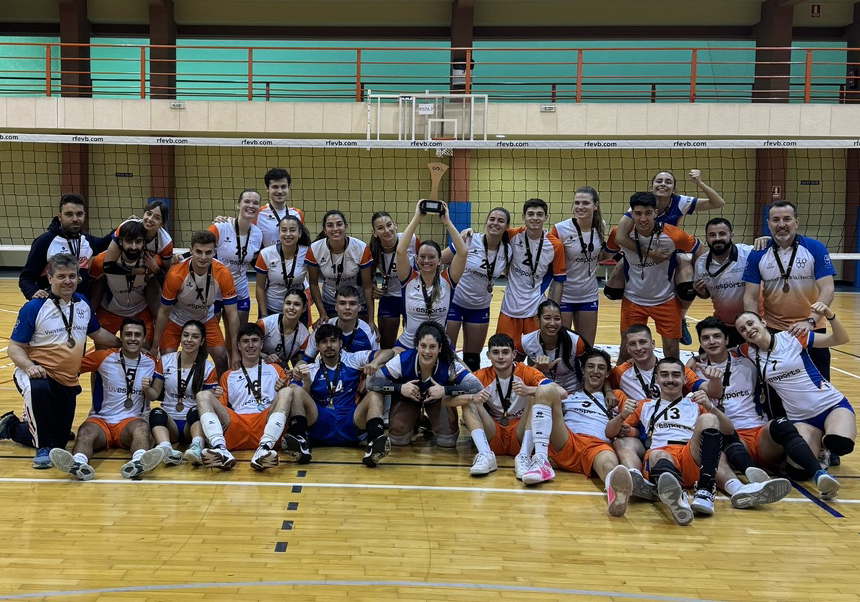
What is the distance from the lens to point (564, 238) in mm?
6934

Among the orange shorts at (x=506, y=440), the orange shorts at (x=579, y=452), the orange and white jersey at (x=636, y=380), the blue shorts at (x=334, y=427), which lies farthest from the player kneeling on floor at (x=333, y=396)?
the orange and white jersey at (x=636, y=380)

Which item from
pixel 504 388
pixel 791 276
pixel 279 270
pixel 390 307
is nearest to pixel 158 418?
pixel 279 270

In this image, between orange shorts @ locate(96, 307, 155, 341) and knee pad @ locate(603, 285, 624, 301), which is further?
knee pad @ locate(603, 285, 624, 301)

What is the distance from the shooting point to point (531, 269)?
664cm

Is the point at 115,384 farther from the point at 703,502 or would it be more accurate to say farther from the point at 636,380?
the point at 703,502

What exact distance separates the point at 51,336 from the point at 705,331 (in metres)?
4.95

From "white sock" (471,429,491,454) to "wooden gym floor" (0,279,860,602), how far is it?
0.66 feet

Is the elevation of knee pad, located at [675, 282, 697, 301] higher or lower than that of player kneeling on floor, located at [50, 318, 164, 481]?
higher

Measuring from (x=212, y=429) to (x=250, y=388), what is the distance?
56cm

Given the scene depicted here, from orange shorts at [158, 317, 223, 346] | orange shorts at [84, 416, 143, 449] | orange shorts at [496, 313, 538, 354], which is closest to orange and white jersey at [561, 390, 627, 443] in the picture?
orange shorts at [496, 313, 538, 354]

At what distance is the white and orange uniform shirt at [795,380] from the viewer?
17.8 ft

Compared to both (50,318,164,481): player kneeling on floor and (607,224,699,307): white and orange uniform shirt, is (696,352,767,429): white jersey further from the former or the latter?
(50,318,164,481): player kneeling on floor

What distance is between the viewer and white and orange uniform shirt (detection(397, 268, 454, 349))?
6320 mm

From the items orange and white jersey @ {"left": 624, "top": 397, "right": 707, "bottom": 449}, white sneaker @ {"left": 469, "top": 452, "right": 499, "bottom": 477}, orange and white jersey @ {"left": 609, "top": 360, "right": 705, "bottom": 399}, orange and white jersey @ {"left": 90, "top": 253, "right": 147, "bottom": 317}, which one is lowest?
white sneaker @ {"left": 469, "top": 452, "right": 499, "bottom": 477}
